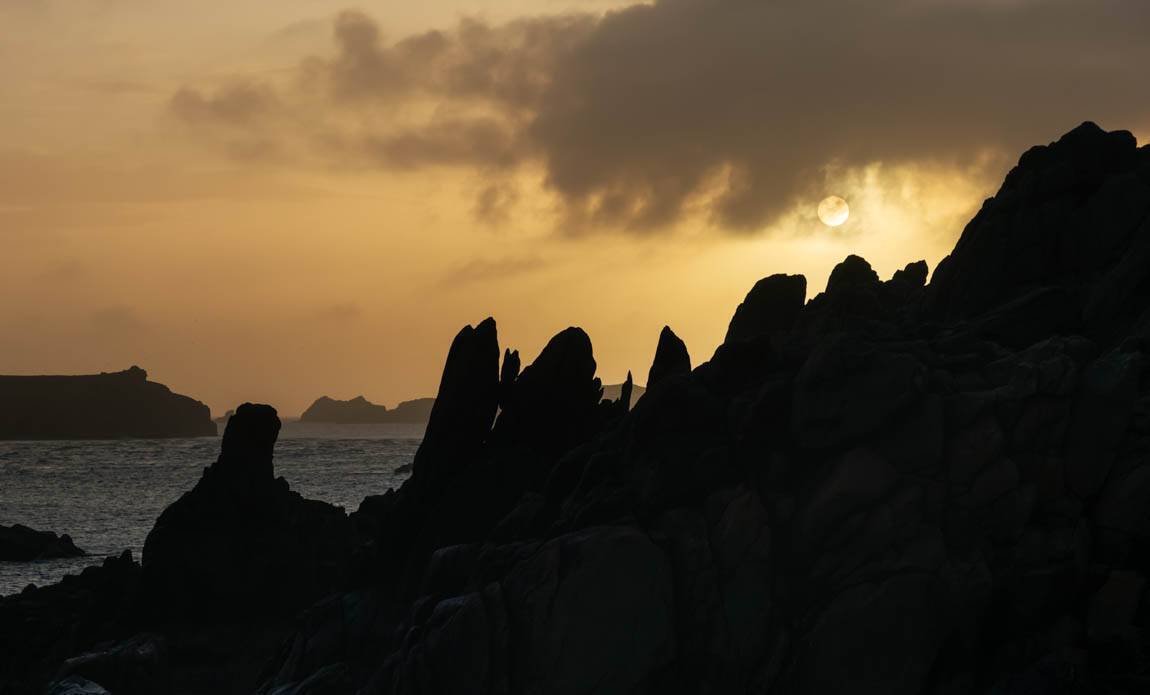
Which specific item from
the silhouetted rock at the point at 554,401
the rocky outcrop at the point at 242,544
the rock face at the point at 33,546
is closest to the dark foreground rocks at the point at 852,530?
the silhouetted rock at the point at 554,401

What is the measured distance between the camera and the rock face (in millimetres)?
100438

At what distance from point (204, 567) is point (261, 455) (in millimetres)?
8512

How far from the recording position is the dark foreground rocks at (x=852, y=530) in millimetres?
32688

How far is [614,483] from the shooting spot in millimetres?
39062

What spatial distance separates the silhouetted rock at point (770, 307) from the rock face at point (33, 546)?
68053mm

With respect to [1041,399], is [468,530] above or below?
below

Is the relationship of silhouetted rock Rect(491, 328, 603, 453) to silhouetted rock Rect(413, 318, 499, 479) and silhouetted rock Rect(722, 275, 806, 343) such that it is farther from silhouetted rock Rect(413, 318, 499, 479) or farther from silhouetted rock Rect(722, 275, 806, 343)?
silhouetted rock Rect(722, 275, 806, 343)

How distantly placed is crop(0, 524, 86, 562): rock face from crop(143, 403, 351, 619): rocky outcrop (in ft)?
128

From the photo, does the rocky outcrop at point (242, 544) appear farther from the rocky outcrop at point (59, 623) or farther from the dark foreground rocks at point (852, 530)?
the dark foreground rocks at point (852, 530)

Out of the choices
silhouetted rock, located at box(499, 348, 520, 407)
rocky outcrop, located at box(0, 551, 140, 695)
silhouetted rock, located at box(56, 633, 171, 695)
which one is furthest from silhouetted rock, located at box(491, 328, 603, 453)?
rocky outcrop, located at box(0, 551, 140, 695)

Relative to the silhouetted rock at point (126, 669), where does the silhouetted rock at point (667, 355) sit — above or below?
above

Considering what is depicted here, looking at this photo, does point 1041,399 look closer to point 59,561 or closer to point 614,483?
point 614,483

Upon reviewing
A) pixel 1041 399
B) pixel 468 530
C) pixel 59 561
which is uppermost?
pixel 1041 399

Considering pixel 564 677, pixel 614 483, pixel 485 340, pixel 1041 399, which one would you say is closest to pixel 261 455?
pixel 485 340
